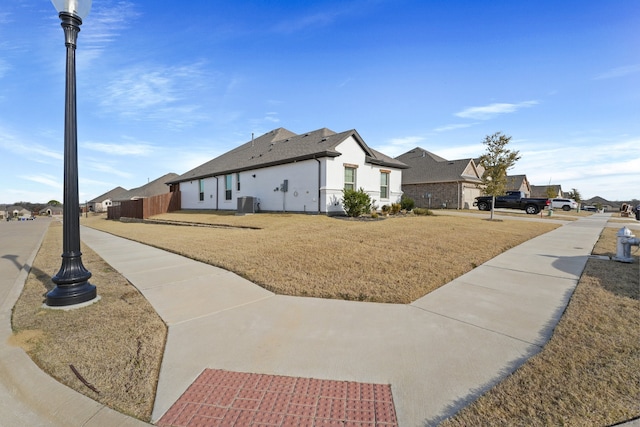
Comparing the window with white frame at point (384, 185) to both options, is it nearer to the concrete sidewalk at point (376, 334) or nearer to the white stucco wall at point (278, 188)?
the white stucco wall at point (278, 188)

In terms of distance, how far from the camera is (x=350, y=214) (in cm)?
1533

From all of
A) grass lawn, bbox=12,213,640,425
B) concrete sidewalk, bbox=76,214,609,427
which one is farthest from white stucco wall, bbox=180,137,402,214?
concrete sidewalk, bbox=76,214,609,427

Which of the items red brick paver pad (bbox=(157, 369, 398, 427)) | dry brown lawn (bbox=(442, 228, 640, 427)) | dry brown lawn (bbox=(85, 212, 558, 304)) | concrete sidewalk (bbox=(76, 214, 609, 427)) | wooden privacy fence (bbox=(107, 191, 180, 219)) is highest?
wooden privacy fence (bbox=(107, 191, 180, 219))

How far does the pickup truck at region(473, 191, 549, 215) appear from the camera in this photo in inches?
948

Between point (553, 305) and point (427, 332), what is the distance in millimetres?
2171

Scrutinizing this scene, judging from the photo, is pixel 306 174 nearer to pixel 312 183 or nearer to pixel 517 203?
pixel 312 183

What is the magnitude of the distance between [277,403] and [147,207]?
26643 millimetres

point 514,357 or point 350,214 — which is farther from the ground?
point 350,214

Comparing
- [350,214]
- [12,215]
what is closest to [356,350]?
[350,214]

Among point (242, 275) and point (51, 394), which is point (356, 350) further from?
point (242, 275)

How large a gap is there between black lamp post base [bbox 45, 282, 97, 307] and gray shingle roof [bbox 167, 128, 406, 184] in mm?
12209

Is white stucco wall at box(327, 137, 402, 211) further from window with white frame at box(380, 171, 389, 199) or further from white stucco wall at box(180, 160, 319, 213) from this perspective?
white stucco wall at box(180, 160, 319, 213)

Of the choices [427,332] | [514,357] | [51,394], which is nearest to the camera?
[51,394]

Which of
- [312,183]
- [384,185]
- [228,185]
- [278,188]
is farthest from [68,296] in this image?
[228,185]
